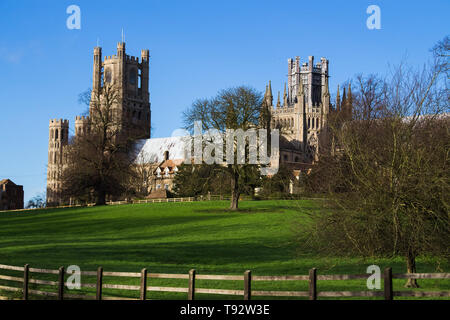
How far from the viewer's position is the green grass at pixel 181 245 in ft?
77.3

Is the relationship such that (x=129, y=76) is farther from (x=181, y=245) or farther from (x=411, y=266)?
(x=411, y=266)

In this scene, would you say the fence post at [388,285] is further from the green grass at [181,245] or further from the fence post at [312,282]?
the green grass at [181,245]

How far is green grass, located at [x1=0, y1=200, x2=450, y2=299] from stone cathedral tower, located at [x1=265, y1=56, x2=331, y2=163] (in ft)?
168

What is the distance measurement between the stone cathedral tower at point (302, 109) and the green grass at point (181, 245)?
168 feet

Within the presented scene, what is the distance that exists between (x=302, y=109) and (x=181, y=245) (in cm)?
12902

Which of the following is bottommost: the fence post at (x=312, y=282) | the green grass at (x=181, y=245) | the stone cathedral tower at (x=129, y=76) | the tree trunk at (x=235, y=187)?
the green grass at (x=181, y=245)

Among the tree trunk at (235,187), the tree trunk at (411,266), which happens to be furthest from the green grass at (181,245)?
the tree trunk at (235,187)

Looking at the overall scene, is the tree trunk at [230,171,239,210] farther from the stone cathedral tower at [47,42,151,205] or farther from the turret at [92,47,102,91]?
the turret at [92,47,102,91]

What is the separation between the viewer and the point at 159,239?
3725cm

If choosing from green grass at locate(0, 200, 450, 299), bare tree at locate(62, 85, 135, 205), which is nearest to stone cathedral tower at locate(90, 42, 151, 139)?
bare tree at locate(62, 85, 135, 205)

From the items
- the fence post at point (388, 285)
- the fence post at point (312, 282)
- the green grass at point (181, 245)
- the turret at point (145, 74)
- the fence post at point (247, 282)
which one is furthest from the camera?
the turret at point (145, 74)

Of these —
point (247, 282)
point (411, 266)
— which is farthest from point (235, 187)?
point (247, 282)

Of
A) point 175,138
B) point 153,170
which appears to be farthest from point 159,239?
point 175,138
